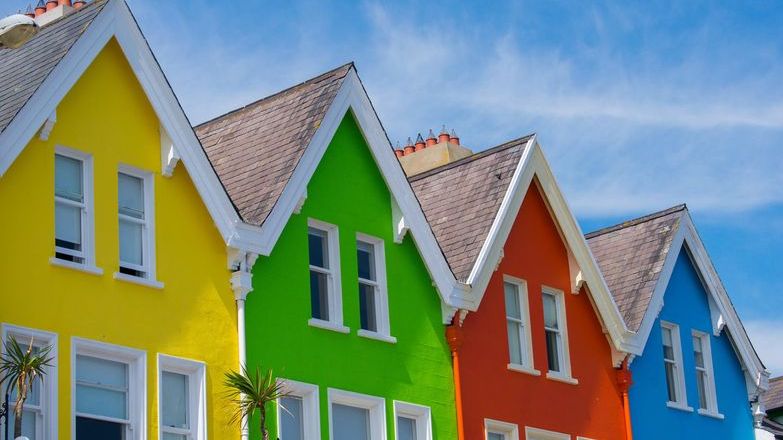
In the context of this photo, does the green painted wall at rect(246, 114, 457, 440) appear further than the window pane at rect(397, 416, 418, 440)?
No

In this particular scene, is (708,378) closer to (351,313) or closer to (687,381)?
(687,381)

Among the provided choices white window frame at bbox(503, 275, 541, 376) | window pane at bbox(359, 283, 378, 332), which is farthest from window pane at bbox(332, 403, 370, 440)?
white window frame at bbox(503, 275, 541, 376)

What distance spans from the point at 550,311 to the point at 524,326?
1.42 metres

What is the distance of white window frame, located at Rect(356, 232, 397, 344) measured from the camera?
112ft

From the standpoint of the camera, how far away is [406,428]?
Result: 34250 mm

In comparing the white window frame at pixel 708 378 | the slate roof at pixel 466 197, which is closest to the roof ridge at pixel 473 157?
the slate roof at pixel 466 197

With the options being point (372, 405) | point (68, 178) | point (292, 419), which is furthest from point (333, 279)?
point (68, 178)

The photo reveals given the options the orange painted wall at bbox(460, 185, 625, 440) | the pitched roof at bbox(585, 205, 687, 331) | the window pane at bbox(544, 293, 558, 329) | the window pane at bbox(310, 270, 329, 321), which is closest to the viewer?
the window pane at bbox(310, 270, 329, 321)

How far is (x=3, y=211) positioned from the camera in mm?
28188

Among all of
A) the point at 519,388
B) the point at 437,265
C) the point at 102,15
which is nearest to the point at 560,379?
the point at 519,388

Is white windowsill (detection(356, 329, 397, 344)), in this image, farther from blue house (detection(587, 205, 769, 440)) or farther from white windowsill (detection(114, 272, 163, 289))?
blue house (detection(587, 205, 769, 440))

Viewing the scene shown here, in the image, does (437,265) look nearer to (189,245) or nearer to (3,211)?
(189,245)

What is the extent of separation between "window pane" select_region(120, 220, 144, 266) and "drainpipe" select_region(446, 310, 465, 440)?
740cm

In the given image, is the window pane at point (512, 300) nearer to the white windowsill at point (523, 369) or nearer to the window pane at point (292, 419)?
the white windowsill at point (523, 369)
